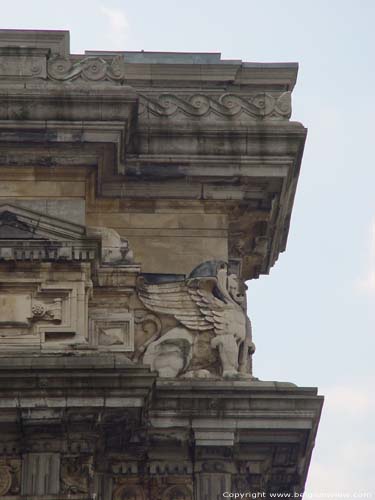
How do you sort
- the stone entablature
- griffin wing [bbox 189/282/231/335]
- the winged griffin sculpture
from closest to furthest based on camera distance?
1. the winged griffin sculpture
2. griffin wing [bbox 189/282/231/335]
3. the stone entablature

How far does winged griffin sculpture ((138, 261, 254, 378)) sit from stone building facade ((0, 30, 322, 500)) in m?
0.03

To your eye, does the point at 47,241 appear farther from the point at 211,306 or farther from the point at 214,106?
the point at 214,106

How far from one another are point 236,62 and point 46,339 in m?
6.41

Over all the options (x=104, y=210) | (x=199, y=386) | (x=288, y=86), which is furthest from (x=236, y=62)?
(x=199, y=386)

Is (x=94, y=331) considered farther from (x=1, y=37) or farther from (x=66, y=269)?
(x=1, y=37)

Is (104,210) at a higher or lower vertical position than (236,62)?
lower

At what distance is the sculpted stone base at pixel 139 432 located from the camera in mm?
37344

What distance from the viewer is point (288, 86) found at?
1665 inches

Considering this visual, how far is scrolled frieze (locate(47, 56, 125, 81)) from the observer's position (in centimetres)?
4062

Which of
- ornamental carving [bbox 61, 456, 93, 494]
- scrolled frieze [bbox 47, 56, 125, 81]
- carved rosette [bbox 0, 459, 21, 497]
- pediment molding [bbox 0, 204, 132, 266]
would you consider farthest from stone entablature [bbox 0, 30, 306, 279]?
carved rosette [bbox 0, 459, 21, 497]

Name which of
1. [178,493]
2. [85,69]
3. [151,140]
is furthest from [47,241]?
[178,493]

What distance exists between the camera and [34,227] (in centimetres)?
3938

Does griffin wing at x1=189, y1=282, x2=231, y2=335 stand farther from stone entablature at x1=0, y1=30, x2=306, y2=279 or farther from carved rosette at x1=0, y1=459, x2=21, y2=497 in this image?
carved rosette at x1=0, y1=459, x2=21, y2=497

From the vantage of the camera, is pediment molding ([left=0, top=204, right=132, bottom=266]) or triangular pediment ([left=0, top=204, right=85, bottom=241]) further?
triangular pediment ([left=0, top=204, right=85, bottom=241])
